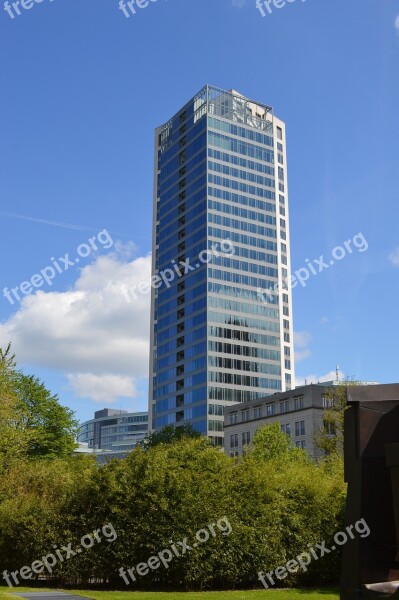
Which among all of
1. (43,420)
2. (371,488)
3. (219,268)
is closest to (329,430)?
(43,420)

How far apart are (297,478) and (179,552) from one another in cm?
615

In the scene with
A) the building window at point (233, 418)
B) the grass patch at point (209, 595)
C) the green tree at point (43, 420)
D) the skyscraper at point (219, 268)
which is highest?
the skyscraper at point (219, 268)

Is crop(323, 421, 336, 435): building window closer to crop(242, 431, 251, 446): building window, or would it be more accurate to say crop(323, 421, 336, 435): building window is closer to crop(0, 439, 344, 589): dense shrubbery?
crop(0, 439, 344, 589): dense shrubbery

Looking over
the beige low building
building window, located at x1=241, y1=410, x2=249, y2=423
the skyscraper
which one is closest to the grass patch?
the beige low building

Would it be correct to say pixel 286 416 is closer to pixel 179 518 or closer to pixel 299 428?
pixel 299 428

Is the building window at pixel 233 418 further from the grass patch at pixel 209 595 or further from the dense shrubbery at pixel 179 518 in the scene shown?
the grass patch at pixel 209 595

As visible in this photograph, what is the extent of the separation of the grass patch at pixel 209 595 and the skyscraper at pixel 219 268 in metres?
92.6

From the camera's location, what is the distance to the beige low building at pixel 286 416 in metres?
90.2

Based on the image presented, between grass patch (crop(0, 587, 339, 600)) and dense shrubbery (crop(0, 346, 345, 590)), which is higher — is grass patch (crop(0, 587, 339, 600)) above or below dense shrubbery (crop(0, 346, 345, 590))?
below

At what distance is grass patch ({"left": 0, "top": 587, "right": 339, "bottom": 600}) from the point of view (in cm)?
2042

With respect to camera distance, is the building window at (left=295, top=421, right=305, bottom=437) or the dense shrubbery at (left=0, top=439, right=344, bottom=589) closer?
the dense shrubbery at (left=0, top=439, right=344, bottom=589)

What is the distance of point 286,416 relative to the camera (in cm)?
9550

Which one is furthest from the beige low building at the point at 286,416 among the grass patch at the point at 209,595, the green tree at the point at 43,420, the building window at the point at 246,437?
the grass patch at the point at 209,595

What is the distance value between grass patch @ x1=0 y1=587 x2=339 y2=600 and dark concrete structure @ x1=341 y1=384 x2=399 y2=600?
8644mm
